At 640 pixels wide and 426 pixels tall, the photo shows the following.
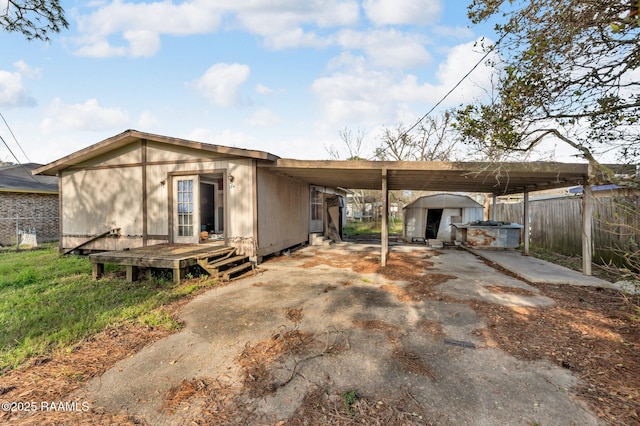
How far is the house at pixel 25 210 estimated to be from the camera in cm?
1095

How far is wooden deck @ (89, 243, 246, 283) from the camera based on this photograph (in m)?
5.36

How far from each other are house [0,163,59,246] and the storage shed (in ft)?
51.8

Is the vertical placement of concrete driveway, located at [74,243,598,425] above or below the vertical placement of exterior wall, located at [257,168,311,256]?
below

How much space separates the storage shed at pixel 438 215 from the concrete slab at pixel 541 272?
456cm

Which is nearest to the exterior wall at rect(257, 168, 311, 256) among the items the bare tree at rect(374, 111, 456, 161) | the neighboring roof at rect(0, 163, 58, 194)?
the neighboring roof at rect(0, 163, 58, 194)

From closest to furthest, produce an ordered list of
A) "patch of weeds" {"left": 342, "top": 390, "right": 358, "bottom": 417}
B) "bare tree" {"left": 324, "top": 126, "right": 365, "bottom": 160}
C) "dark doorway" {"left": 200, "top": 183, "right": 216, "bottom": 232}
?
"patch of weeds" {"left": 342, "top": 390, "right": 358, "bottom": 417} < "dark doorway" {"left": 200, "top": 183, "right": 216, "bottom": 232} < "bare tree" {"left": 324, "top": 126, "right": 365, "bottom": 160}

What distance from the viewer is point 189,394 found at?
2.15 meters

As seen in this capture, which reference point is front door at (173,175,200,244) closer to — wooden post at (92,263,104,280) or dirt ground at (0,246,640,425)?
wooden post at (92,263,104,280)

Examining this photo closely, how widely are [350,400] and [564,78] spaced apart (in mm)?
4649

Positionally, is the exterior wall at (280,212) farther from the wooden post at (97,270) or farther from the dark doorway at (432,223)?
the dark doorway at (432,223)

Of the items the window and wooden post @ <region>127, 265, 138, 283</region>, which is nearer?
wooden post @ <region>127, 265, 138, 283</region>

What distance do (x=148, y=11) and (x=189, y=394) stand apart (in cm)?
807

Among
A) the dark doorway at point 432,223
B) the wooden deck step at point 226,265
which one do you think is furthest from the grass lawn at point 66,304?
the dark doorway at point 432,223

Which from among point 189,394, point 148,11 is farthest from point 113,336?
point 148,11
